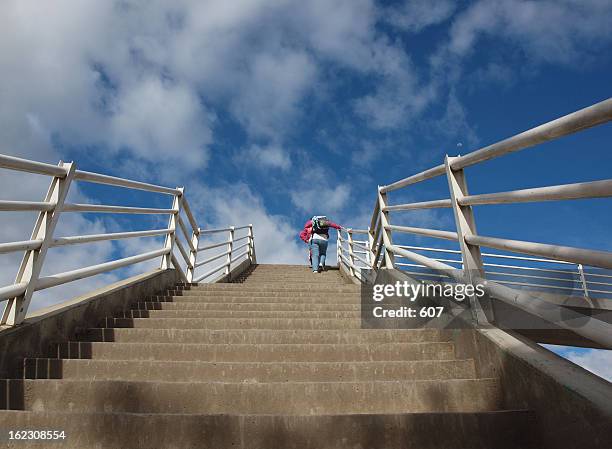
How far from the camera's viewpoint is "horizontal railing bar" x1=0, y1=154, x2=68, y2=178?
2314 millimetres

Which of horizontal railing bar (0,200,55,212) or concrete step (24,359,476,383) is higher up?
horizontal railing bar (0,200,55,212)

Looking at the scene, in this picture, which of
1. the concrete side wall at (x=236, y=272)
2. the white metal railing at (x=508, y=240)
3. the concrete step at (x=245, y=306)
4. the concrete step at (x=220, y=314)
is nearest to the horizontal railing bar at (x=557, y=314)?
the white metal railing at (x=508, y=240)

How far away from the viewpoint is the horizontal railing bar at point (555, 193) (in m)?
1.46

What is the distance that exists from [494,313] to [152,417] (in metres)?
2.01

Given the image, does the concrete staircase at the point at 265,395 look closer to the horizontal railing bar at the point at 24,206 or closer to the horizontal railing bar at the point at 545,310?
the horizontal railing bar at the point at 545,310

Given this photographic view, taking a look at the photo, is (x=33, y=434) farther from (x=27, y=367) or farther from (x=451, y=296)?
(x=451, y=296)

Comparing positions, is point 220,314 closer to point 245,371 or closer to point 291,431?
point 245,371

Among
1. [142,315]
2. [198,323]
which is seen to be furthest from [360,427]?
[142,315]

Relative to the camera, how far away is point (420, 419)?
1681 millimetres

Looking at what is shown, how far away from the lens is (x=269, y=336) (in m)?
2.91

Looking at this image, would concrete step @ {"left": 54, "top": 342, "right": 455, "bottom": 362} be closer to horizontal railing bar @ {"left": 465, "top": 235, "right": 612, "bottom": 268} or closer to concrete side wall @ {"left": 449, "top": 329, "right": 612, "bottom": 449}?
concrete side wall @ {"left": 449, "top": 329, "right": 612, "bottom": 449}

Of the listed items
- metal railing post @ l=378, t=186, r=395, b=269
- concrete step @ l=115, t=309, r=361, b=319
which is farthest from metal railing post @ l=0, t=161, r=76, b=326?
metal railing post @ l=378, t=186, r=395, b=269

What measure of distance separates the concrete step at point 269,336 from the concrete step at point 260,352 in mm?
217

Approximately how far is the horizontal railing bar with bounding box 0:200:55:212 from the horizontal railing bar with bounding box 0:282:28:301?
1.56 ft
